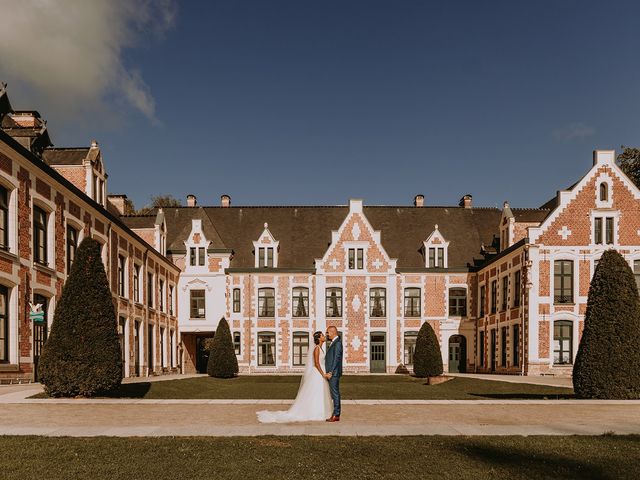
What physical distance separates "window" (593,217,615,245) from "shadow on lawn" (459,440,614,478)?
94.2 feet

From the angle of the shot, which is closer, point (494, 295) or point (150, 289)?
point (150, 289)

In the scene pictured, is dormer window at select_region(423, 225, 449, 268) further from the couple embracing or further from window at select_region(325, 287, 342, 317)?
the couple embracing

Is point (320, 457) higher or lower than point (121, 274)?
lower

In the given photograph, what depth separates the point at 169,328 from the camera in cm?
4141

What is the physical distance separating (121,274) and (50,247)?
9.35 m

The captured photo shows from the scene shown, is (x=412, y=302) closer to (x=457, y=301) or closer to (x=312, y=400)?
(x=457, y=301)

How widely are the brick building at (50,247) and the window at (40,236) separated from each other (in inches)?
1.5

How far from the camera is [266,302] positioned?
141 feet

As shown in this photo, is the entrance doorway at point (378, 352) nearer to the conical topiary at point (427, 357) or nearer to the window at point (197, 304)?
the conical topiary at point (427, 357)

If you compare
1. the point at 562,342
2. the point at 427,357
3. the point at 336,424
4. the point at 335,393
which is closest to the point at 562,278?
the point at 562,342

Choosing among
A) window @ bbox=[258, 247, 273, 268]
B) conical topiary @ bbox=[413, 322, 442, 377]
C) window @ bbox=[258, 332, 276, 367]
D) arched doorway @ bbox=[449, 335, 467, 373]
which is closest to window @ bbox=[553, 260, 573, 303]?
conical topiary @ bbox=[413, 322, 442, 377]

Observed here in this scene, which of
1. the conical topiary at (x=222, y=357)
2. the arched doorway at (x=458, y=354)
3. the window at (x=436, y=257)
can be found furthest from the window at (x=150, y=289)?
the arched doorway at (x=458, y=354)

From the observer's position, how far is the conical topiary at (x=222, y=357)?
33875 millimetres

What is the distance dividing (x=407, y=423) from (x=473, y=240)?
35615 mm
